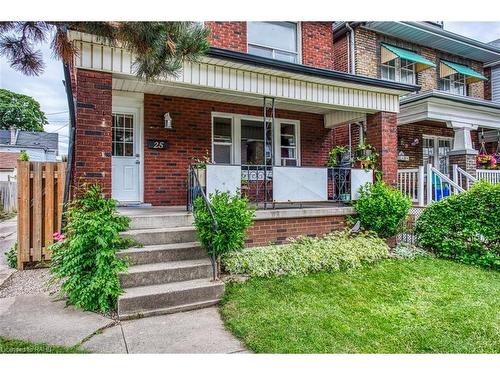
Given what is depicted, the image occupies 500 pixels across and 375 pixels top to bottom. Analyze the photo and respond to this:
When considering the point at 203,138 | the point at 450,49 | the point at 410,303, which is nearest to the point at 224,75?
the point at 203,138

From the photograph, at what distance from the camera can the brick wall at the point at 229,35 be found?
838cm

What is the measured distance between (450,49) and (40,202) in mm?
13960

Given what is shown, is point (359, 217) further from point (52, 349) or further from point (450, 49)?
point (450, 49)

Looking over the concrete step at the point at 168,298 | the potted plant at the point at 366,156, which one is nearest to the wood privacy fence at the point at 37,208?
the concrete step at the point at 168,298

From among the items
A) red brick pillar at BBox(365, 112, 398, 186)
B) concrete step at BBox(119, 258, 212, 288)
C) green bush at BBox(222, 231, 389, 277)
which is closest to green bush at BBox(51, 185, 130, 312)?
concrete step at BBox(119, 258, 212, 288)

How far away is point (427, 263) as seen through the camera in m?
6.03

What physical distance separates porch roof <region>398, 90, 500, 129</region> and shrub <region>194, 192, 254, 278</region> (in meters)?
7.09

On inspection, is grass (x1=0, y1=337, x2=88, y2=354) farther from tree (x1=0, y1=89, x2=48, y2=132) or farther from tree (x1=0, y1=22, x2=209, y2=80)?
tree (x1=0, y1=89, x2=48, y2=132)

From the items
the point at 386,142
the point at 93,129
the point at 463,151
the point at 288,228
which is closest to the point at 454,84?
the point at 463,151

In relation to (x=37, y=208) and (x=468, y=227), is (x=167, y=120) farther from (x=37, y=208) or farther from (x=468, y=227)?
(x=468, y=227)

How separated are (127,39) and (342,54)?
375 inches

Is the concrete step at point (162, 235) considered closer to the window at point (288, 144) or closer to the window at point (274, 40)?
the window at point (288, 144)

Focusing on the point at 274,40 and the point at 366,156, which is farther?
the point at 274,40

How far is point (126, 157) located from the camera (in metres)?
7.51
